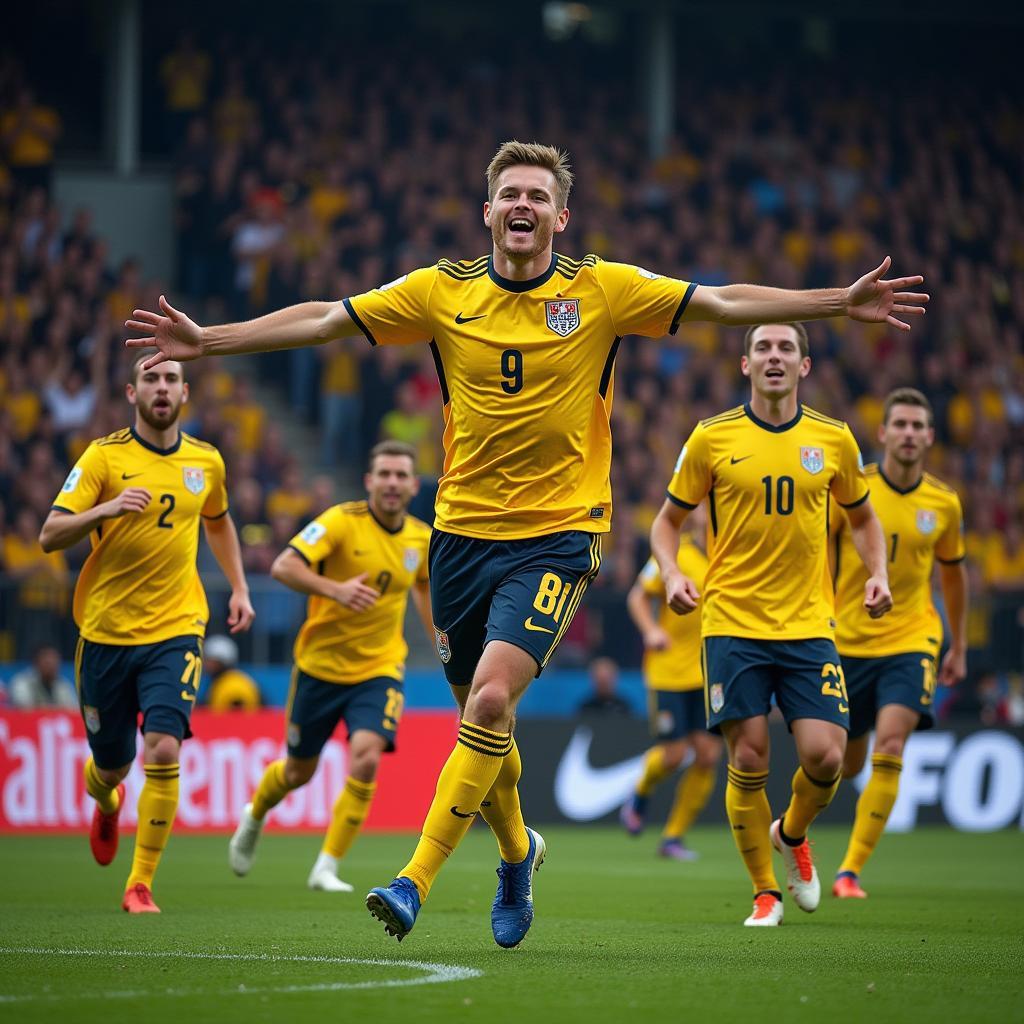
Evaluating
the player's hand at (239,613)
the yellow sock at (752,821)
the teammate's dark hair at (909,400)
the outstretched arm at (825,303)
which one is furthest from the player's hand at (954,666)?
the outstretched arm at (825,303)

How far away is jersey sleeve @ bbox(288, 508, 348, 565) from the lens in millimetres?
11695

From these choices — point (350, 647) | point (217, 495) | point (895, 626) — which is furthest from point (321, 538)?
point (895, 626)

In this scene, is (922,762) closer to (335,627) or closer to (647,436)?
(647,436)

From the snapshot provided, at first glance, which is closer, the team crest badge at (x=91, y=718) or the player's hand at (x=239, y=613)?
the team crest badge at (x=91, y=718)

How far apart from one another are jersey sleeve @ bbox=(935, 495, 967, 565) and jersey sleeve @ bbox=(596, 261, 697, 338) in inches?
179

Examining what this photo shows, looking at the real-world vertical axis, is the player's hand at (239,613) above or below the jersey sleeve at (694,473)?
below

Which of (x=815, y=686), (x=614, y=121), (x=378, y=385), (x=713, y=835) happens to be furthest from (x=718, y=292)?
(x=614, y=121)

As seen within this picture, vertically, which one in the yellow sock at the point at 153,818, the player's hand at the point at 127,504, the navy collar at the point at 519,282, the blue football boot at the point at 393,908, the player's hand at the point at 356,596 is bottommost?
the yellow sock at the point at 153,818

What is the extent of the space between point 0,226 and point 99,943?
A: 1833 centimetres

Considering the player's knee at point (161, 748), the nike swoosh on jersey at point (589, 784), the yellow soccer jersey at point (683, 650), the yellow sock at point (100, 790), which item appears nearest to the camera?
the player's knee at point (161, 748)

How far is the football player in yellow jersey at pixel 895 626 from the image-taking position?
432 inches

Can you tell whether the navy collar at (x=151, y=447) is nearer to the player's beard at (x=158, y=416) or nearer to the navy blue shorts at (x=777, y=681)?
the player's beard at (x=158, y=416)

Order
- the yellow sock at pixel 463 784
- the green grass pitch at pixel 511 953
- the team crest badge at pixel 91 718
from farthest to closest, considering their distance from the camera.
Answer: the team crest badge at pixel 91 718
the yellow sock at pixel 463 784
the green grass pitch at pixel 511 953

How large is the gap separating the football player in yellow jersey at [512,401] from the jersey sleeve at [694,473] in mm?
2071
